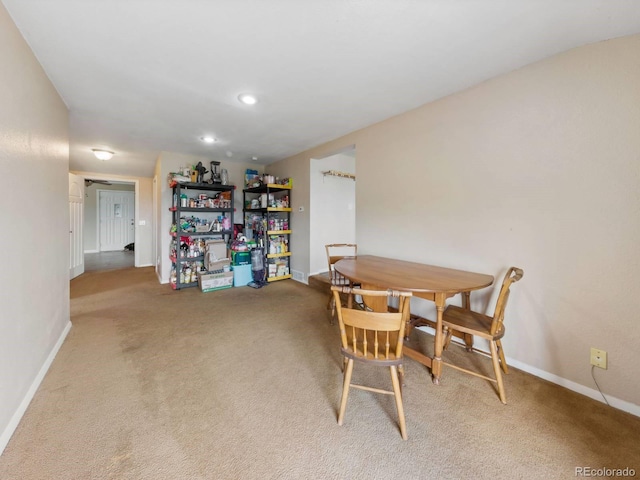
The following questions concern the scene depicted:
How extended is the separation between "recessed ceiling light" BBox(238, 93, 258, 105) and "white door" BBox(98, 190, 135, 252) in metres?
8.05

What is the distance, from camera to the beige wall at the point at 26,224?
1.33 metres

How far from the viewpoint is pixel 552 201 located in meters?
1.74

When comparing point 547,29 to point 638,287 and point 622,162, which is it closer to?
point 622,162

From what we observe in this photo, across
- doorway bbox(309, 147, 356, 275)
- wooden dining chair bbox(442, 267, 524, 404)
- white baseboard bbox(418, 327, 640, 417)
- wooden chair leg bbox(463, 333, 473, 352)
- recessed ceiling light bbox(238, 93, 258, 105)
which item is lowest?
white baseboard bbox(418, 327, 640, 417)

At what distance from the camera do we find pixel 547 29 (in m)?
1.49

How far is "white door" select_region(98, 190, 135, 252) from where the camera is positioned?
7.89 metres

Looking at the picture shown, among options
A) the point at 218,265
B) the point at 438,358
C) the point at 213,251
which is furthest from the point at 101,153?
the point at 438,358

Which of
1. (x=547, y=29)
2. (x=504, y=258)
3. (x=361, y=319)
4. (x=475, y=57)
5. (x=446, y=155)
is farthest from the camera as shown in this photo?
(x=446, y=155)

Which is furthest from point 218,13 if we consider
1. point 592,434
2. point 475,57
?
point 592,434

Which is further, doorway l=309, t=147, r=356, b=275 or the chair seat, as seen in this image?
doorway l=309, t=147, r=356, b=275

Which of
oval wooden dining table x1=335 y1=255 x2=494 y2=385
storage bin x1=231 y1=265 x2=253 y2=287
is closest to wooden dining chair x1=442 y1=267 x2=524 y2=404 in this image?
oval wooden dining table x1=335 y1=255 x2=494 y2=385

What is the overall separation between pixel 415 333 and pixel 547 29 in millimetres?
2483

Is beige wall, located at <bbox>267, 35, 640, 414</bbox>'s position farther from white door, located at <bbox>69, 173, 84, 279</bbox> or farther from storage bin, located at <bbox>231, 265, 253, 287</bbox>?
white door, located at <bbox>69, 173, 84, 279</bbox>

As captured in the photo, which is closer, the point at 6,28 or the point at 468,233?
the point at 6,28
